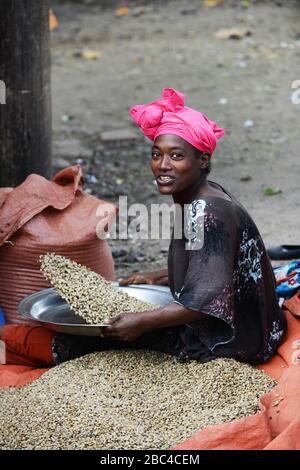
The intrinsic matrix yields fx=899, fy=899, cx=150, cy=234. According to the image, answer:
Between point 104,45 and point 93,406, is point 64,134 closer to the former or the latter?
point 104,45

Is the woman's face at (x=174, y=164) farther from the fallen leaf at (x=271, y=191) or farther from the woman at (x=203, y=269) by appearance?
the fallen leaf at (x=271, y=191)

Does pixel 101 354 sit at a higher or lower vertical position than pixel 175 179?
lower

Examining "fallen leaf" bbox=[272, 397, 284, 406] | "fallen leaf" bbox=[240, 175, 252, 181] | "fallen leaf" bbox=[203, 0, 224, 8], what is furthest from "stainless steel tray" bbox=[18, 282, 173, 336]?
"fallen leaf" bbox=[203, 0, 224, 8]

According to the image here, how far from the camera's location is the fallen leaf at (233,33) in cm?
1052

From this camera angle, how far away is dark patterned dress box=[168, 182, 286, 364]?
375cm

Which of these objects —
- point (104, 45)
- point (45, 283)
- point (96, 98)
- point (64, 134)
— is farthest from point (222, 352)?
point (104, 45)

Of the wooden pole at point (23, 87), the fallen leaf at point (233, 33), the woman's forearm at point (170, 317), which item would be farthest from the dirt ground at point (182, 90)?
the woman's forearm at point (170, 317)

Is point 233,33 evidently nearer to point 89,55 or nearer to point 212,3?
point 212,3

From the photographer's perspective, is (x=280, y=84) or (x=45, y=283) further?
(x=280, y=84)

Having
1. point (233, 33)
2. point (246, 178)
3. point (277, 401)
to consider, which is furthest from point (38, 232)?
point (233, 33)

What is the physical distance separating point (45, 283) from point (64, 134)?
3658mm

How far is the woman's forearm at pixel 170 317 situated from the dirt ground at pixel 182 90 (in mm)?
1879
